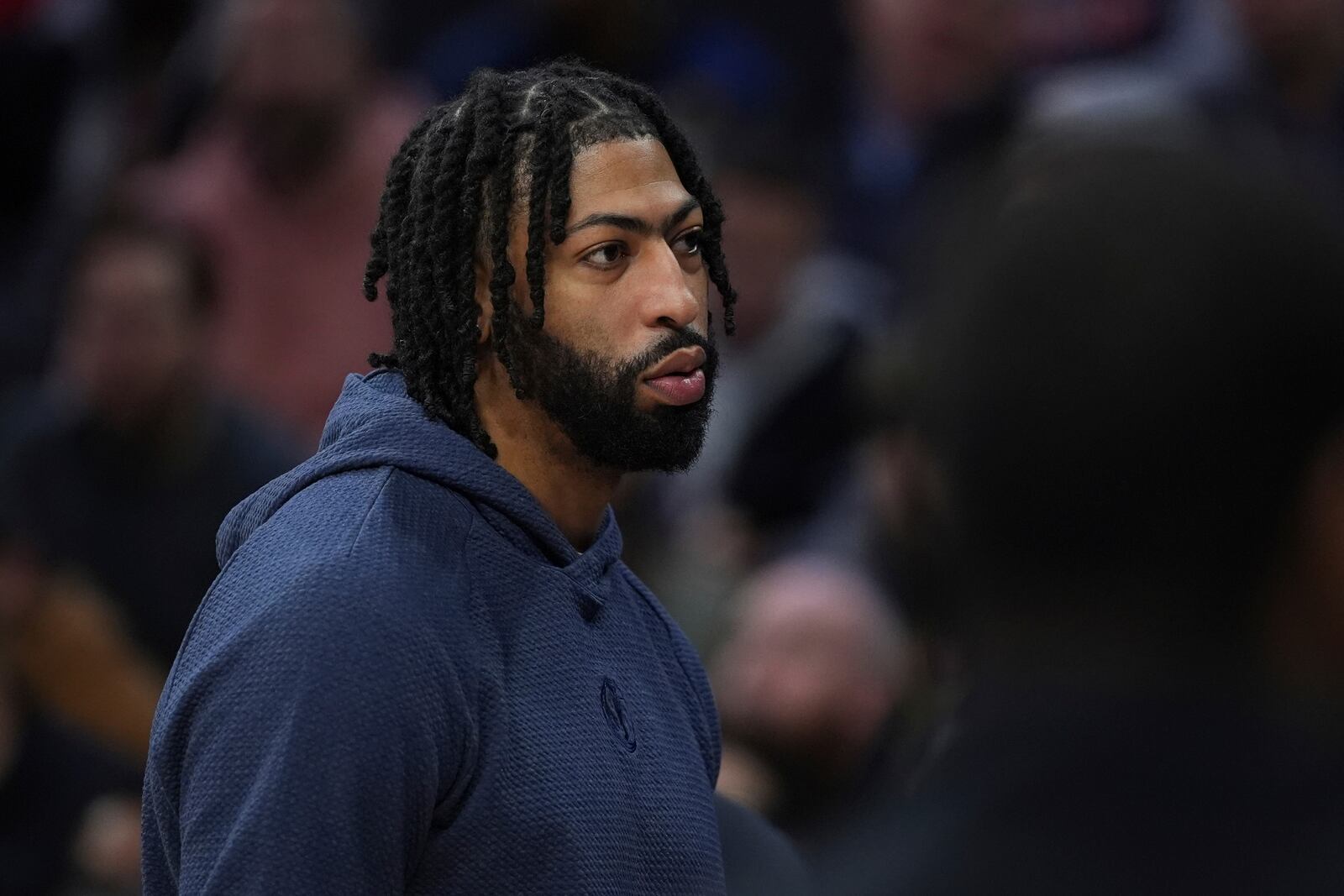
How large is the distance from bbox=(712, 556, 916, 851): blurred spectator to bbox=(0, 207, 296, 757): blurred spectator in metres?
1.28

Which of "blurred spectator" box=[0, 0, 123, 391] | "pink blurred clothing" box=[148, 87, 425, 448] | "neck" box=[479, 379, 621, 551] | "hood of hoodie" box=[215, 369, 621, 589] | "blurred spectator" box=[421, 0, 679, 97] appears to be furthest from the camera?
"blurred spectator" box=[0, 0, 123, 391]

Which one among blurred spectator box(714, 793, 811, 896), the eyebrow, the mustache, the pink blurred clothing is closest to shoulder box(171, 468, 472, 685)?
the mustache

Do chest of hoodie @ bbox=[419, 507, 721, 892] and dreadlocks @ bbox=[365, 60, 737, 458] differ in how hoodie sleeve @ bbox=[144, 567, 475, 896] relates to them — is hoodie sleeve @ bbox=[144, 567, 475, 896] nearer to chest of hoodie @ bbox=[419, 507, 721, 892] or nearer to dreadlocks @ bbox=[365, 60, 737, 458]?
chest of hoodie @ bbox=[419, 507, 721, 892]

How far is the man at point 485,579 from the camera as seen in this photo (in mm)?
2221

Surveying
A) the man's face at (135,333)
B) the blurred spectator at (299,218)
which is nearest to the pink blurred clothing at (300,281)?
the blurred spectator at (299,218)

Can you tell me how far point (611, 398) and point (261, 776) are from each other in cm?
67

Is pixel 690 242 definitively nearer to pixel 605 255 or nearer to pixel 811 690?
→ pixel 605 255

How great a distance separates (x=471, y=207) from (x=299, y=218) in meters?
3.32

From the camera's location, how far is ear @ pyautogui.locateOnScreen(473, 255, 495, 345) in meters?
2.59

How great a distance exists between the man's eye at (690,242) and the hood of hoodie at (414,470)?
15.1 inches

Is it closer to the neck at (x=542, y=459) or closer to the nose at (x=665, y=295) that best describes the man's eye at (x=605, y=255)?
the nose at (x=665, y=295)

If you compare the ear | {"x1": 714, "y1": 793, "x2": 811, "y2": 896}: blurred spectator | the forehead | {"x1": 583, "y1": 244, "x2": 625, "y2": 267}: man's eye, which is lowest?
{"x1": 714, "y1": 793, "x2": 811, "y2": 896}: blurred spectator

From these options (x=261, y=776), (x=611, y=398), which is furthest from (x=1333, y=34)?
(x=261, y=776)

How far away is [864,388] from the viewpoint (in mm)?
5172
